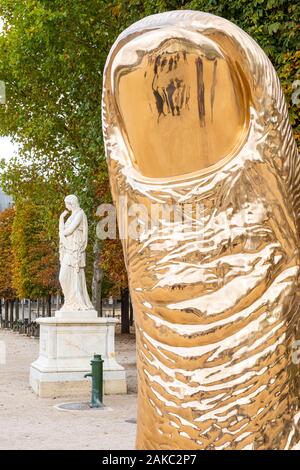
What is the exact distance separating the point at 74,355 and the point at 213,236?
446 inches

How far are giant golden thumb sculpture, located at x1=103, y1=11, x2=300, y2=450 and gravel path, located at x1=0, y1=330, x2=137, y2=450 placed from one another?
6.55 m

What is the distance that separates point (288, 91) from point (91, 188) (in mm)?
11688

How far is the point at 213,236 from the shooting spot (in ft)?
3.59

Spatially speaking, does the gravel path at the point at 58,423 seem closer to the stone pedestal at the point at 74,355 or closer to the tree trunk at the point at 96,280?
the stone pedestal at the point at 74,355

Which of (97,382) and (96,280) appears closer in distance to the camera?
(97,382)

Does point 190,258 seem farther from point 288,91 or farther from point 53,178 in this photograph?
point 53,178

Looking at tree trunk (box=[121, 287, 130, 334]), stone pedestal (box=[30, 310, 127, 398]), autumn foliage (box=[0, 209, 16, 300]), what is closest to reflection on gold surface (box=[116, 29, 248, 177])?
stone pedestal (box=[30, 310, 127, 398])

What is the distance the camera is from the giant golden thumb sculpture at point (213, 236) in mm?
1062

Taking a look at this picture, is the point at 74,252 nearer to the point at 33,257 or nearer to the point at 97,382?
the point at 97,382

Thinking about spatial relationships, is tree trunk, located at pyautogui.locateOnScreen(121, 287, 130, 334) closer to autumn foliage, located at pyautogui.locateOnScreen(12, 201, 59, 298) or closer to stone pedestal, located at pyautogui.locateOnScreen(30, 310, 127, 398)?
autumn foliage, located at pyautogui.locateOnScreen(12, 201, 59, 298)

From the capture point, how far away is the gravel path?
310 inches

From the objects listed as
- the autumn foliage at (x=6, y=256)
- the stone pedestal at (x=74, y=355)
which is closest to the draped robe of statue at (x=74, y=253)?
the stone pedestal at (x=74, y=355)

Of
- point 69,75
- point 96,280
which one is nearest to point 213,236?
point 69,75
